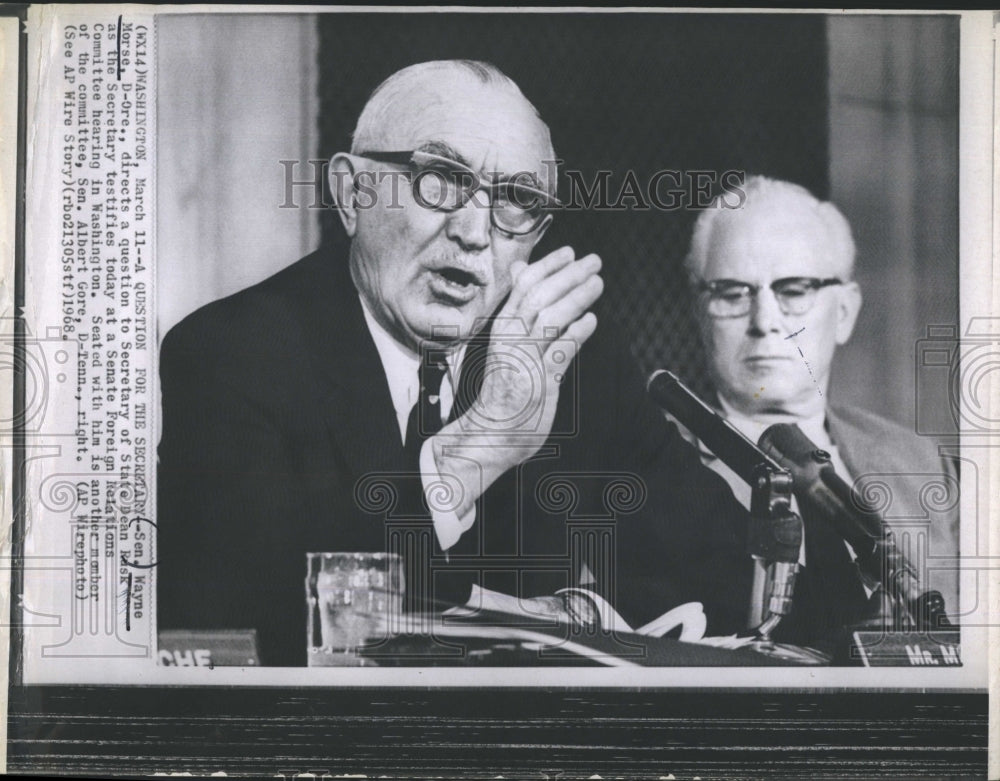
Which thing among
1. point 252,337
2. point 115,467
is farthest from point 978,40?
point 115,467

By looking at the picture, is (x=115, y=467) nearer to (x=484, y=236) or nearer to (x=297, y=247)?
(x=297, y=247)

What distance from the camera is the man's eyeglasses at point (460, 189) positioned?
1791mm

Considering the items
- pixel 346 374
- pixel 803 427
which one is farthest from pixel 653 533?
pixel 346 374

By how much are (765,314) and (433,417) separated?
2.31ft

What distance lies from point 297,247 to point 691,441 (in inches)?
35.1

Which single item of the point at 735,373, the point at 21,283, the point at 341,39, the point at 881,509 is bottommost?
the point at 881,509

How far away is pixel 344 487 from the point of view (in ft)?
5.86

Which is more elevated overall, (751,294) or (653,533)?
(751,294)

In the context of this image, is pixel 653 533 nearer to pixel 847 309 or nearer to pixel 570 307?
pixel 570 307

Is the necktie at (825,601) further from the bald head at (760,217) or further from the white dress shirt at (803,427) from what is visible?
the bald head at (760,217)

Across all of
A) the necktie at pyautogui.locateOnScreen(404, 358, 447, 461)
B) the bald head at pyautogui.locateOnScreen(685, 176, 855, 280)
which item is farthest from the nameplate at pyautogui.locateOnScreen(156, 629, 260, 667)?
the bald head at pyautogui.locateOnScreen(685, 176, 855, 280)

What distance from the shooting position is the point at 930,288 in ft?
5.94

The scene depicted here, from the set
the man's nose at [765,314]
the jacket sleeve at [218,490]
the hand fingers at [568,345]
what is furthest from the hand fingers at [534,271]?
the jacket sleeve at [218,490]

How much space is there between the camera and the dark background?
1.80 meters
